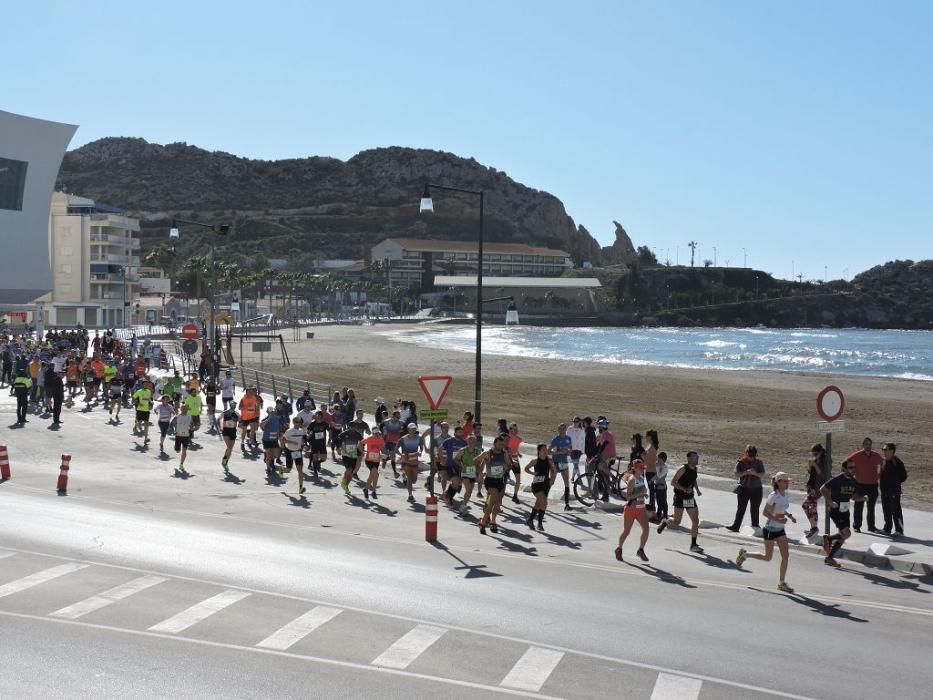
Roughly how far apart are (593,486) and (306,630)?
34.2 feet

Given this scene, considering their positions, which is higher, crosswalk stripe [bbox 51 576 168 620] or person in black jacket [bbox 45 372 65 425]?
person in black jacket [bbox 45 372 65 425]

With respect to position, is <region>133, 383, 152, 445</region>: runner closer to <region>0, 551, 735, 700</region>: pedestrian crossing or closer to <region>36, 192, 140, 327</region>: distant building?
<region>0, 551, 735, 700</region>: pedestrian crossing

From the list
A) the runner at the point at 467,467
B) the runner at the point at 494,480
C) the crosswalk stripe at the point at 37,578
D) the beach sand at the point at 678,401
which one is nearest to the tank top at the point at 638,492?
the runner at the point at 494,480

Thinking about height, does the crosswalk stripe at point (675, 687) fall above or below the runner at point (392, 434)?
below

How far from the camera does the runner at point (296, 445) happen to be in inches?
768

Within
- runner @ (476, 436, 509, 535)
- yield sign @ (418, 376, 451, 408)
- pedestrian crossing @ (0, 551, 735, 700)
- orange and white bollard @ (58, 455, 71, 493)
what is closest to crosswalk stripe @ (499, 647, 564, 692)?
pedestrian crossing @ (0, 551, 735, 700)

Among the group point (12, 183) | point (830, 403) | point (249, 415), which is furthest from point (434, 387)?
point (12, 183)

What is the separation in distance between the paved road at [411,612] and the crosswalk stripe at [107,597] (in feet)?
0.14

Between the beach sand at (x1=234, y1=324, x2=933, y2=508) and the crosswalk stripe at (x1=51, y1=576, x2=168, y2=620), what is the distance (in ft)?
45.1

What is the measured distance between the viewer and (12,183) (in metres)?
78.8

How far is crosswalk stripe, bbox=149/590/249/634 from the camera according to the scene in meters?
10.2

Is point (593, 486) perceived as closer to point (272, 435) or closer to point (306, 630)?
point (272, 435)

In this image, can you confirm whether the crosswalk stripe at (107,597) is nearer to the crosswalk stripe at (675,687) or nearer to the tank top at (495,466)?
the tank top at (495,466)

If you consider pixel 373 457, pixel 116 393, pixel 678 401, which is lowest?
pixel 678 401
